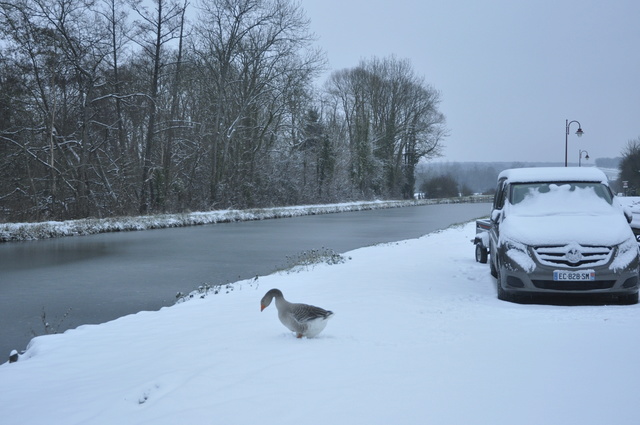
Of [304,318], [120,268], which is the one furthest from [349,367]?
[120,268]

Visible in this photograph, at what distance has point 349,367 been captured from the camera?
16.6 feet

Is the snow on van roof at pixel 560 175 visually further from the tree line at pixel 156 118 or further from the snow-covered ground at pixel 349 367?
the tree line at pixel 156 118

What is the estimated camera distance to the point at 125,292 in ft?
38.4

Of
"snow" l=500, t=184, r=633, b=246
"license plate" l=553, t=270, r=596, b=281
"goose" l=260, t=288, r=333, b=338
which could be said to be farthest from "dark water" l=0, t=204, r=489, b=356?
"license plate" l=553, t=270, r=596, b=281

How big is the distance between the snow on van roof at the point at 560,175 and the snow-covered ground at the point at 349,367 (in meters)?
2.40

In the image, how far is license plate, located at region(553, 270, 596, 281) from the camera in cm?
775

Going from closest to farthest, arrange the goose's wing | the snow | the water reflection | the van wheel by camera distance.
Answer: the goose's wing < the snow < the van wheel < the water reflection

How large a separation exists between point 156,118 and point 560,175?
109ft

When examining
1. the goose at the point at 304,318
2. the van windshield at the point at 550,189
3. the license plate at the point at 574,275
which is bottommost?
the goose at the point at 304,318

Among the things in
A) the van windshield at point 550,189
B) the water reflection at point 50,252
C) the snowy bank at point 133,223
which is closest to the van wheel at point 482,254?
the van windshield at point 550,189

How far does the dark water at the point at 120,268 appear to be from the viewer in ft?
31.8

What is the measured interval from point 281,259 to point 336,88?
5468 centimetres

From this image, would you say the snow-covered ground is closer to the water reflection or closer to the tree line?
the water reflection

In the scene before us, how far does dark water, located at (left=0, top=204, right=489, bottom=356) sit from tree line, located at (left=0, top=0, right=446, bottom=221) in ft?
19.8
